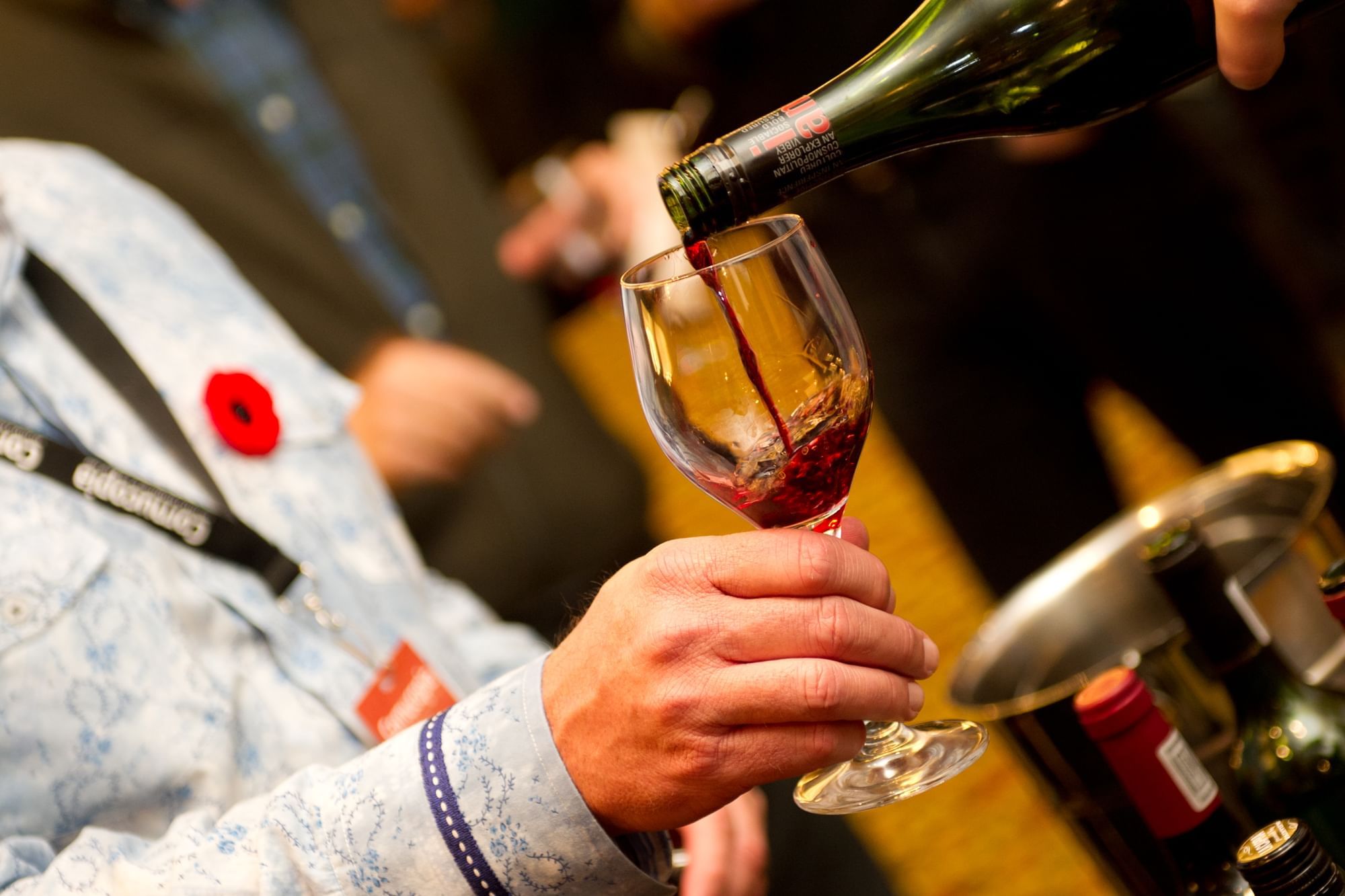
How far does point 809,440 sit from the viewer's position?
683 millimetres

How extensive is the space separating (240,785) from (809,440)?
0.52m

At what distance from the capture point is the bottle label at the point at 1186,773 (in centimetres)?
68

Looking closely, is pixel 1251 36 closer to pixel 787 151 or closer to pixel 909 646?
pixel 787 151

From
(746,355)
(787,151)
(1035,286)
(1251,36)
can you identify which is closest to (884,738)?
(746,355)

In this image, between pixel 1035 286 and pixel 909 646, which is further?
pixel 1035 286

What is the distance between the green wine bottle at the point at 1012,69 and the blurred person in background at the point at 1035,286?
0.78 metres

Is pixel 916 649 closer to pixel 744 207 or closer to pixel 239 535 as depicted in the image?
pixel 744 207

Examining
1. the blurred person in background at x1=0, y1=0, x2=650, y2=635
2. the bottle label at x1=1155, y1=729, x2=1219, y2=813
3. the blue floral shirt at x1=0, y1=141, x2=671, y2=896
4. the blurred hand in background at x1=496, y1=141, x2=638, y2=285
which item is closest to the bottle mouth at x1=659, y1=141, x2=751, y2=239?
the blue floral shirt at x1=0, y1=141, x2=671, y2=896

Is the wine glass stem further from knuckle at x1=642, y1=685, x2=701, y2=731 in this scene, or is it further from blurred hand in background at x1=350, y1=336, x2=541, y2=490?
blurred hand in background at x1=350, y1=336, x2=541, y2=490

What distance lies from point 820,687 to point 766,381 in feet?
0.58

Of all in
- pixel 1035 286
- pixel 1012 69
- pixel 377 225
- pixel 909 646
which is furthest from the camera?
pixel 377 225

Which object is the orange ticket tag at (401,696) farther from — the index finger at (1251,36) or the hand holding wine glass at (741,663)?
the index finger at (1251,36)

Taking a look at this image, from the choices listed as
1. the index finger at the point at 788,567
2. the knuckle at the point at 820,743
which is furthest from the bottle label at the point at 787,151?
the knuckle at the point at 820,743

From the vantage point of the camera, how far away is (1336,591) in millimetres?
687
